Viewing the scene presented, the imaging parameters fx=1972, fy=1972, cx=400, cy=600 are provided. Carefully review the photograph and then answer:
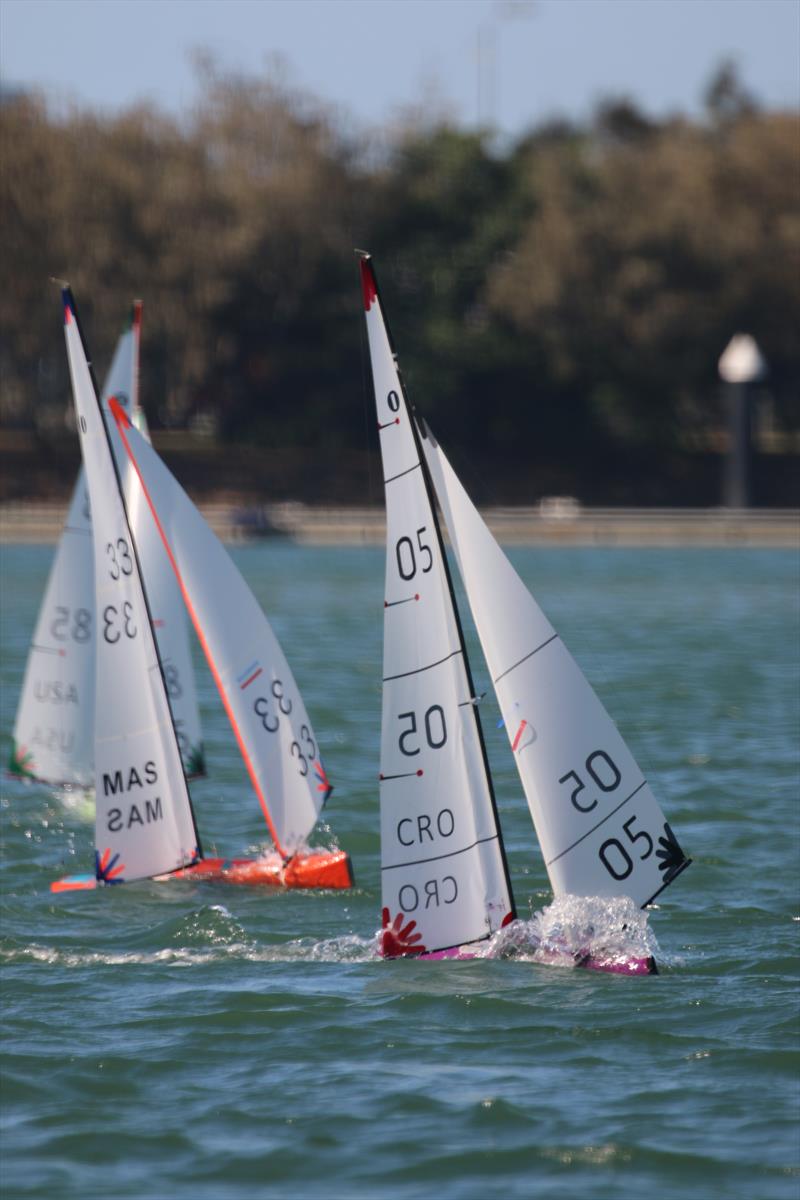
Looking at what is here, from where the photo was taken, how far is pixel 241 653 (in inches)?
648

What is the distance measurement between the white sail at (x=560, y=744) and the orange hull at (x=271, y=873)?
4322 millimetres

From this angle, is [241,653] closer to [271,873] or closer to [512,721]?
[271,873]

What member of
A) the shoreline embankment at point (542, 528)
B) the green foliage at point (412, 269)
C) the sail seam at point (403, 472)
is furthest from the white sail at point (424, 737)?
the green foliage at point (412, 269)

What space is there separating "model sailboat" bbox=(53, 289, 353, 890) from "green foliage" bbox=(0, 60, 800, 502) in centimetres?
5269

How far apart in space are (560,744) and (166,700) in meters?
4.47

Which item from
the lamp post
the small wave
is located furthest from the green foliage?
the small wave

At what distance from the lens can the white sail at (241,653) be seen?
16438mm

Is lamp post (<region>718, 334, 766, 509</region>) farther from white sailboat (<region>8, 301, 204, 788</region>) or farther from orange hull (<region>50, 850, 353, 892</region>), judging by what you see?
orange hull (<region>50, 850, 353, 892</region>)

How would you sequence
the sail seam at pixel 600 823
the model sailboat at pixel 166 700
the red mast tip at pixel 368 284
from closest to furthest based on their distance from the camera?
the red mast tip at pixel 368 284 → the sail seam at pixel 600 823 → the model sailboat at pixel 166 700

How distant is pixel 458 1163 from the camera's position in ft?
34.6

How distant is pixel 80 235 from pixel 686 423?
82.6ft

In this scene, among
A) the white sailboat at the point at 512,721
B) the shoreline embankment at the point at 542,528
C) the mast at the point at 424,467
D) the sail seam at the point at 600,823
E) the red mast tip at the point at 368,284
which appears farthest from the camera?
the shoreline embankment at the point at 542,528

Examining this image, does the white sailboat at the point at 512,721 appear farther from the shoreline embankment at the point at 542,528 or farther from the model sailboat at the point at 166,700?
the shoreline embankment at the point at 542,528

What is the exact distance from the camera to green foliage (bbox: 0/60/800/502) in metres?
69.2
